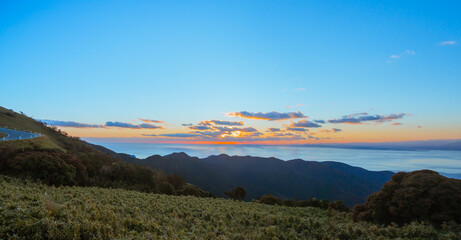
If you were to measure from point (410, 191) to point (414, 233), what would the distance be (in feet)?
8.29

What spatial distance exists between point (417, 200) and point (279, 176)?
11298cm

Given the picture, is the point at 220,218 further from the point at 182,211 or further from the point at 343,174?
the point at 343,174

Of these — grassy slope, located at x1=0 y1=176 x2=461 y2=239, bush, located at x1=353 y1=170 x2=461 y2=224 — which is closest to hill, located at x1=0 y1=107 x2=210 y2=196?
grassy slope, located at x1=0 y1=176 x2=461 y2=239

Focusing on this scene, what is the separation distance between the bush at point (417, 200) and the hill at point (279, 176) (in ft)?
253

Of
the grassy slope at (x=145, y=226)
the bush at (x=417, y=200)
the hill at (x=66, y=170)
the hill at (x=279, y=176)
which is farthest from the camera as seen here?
the hill at (x=279, y=176)

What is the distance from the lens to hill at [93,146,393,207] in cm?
9412

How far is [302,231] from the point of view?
9328 millimetres

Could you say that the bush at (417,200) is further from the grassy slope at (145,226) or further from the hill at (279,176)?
the hill at (279,176)

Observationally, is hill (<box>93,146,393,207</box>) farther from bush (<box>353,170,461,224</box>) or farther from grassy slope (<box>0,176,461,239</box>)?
grassy slope (<box>0,176,461,239</box>)

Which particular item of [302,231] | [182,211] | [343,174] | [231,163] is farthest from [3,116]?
[343,174]

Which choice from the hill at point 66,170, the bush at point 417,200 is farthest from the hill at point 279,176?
the bush at point 417,200

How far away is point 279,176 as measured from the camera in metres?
120

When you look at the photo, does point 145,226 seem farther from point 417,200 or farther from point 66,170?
point 66,170

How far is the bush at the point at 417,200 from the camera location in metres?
9.55
